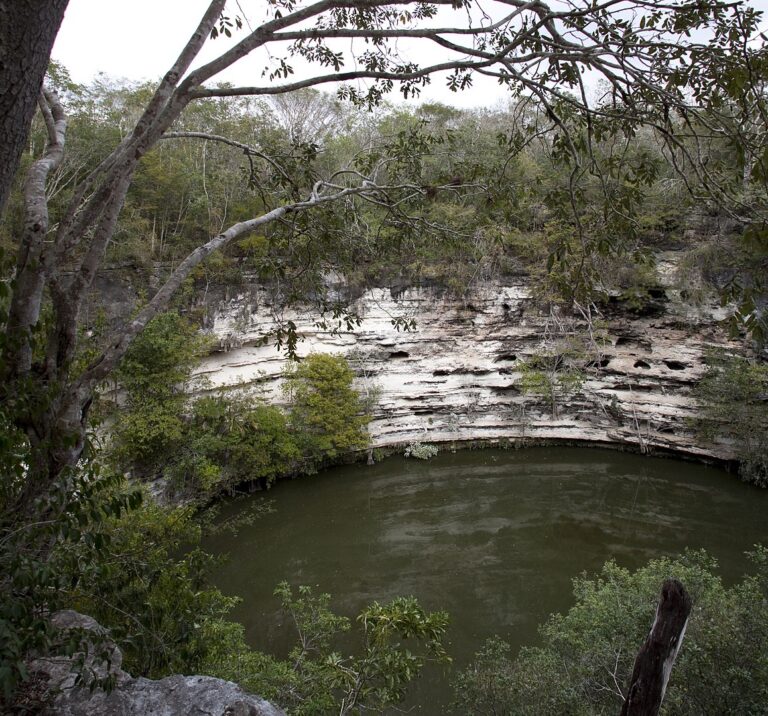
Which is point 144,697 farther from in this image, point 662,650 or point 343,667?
point 662,650

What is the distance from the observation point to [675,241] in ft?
40.1

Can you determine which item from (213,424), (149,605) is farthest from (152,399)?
(149,605)

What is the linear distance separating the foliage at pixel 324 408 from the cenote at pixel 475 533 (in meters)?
0.77

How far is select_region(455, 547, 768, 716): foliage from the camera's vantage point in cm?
334

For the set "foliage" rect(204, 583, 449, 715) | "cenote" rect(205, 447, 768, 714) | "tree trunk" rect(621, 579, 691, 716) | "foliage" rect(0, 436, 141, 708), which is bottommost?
"cenote" rect(205, 447, 768, 714)

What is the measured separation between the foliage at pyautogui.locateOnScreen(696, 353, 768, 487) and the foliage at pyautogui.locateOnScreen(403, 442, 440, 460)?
5.71 metres

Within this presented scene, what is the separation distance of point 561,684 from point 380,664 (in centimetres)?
147

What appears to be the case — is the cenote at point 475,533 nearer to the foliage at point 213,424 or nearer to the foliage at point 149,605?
the foliage at point 213,424

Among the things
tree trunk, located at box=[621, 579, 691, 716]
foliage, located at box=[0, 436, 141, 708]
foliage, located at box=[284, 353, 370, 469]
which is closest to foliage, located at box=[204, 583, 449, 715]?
tree trunk, located at box=[621, 579, 691, 716]

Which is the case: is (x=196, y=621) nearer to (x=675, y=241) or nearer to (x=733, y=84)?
(x=733, y=84)

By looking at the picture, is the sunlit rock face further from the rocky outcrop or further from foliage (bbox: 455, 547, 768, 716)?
the rocky outcrop

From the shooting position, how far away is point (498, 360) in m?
12.7

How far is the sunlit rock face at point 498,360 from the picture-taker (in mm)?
11422

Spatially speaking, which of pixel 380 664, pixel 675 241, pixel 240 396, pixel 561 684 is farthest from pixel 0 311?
pixel 675 241
